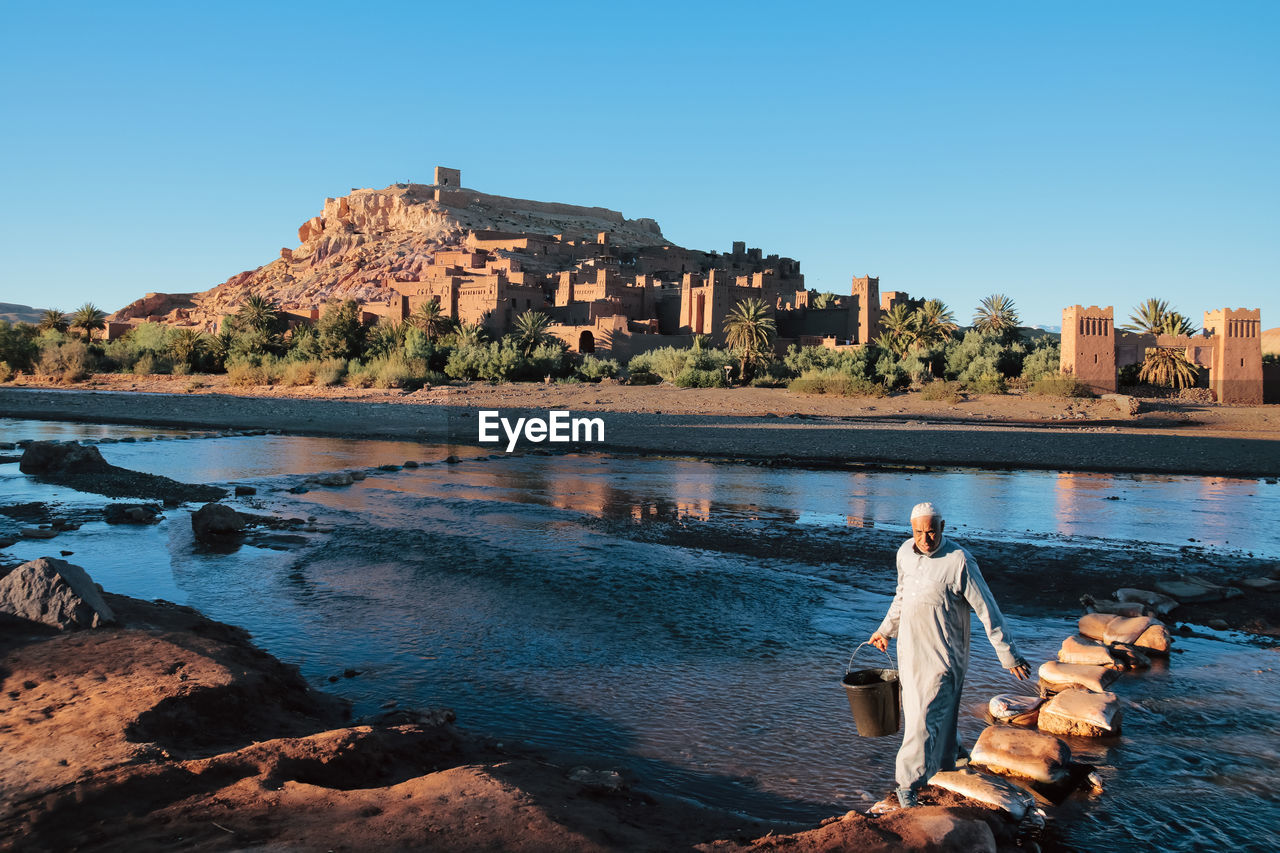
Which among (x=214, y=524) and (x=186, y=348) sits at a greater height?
(x=186, y=348)

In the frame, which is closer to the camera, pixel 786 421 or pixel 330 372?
pixel 786 421

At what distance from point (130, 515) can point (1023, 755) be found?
10.6m

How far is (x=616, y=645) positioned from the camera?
22.1 ft

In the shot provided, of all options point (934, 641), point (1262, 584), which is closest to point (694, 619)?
point (934, 641)

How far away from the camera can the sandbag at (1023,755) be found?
4391 millimetres

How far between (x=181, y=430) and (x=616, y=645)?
23.4m

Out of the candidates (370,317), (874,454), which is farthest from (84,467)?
(370,317)

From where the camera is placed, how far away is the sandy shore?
65.1ft

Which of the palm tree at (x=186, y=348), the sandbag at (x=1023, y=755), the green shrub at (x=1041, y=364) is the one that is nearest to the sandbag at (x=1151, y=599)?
the sandbag at (x=1023, y=755)

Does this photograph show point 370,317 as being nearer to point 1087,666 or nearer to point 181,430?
point 181,430

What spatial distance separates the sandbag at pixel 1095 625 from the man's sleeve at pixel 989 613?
3035 mm

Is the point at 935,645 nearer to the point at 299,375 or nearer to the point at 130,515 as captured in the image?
the point at 130,515

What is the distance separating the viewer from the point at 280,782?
3.80 meters

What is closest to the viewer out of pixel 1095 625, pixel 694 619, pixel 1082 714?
pixel 1082 714
